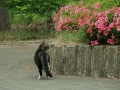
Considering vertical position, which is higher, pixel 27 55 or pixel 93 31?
pixel 93 31

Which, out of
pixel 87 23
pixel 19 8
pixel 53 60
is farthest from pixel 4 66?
pixel 19 8

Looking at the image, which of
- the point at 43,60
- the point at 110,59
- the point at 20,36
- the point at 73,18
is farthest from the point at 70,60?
the point at 20,36

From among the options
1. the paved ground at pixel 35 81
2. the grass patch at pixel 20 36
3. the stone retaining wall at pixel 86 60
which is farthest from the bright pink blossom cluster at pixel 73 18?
the grass patch at pixel 20 36

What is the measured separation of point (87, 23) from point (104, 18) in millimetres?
503

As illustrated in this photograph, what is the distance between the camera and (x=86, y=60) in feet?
39.6

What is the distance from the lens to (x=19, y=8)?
26109 mm

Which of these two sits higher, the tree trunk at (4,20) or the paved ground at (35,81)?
the tree trunk at (4,20)

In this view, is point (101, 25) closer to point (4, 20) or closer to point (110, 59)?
point (110, 59)

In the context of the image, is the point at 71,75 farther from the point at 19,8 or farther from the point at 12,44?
the point at 19,8

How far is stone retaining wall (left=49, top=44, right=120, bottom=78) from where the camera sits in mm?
11664

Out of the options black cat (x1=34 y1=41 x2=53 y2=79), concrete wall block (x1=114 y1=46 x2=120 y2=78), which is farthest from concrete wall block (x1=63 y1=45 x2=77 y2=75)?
concrete wall block (x1=114 y1=46 x2=120 y2=78)

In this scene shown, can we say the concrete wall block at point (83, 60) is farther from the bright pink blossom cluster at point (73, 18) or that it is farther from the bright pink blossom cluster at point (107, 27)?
the bright pink blossom cluster at point (73, 18)

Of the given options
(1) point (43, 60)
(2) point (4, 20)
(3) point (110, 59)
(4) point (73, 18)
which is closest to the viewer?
(1) point (43, 60)

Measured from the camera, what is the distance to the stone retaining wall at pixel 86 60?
11.7 meters
